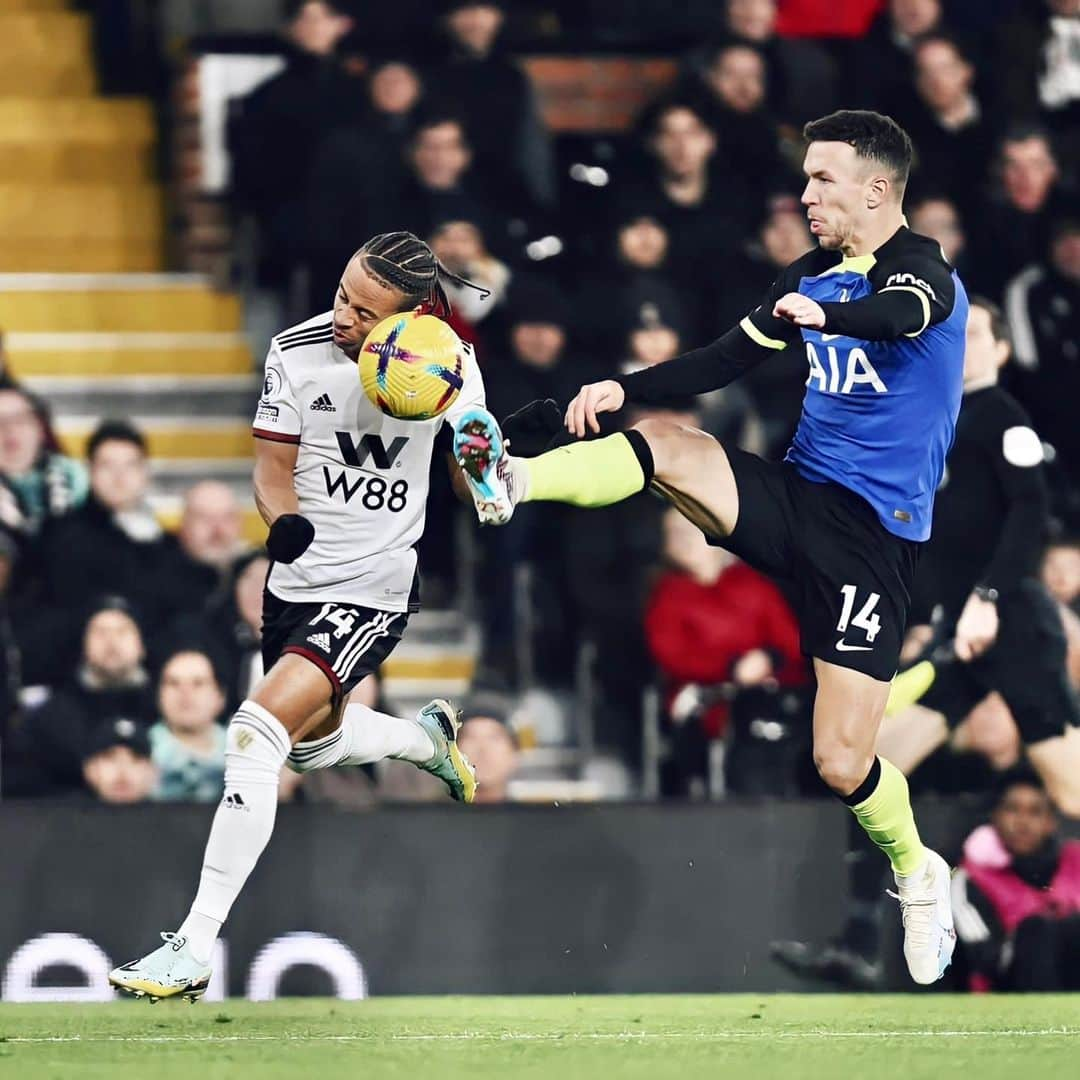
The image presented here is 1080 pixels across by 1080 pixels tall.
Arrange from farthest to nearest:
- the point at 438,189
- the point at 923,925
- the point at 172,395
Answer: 1. the point at 172,395
2. the point at 438,189
3. the point at 923,925

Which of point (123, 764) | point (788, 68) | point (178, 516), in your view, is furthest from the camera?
point (788, 68)

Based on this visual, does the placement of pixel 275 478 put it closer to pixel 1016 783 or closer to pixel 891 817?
pixel 891 817

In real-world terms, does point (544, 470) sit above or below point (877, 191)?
below

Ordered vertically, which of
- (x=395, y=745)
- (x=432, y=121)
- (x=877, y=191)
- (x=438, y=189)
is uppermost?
(x=432, y=121)

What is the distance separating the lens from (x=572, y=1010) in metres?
8.20

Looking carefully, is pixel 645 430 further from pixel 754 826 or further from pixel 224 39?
pixel 224 39

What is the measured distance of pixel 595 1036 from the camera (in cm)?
737

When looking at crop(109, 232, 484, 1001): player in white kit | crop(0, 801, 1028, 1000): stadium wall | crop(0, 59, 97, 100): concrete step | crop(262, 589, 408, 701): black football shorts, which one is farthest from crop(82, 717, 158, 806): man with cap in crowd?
crop(0, 59, 97, 100): concrete step

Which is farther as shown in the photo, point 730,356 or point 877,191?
point 730,356

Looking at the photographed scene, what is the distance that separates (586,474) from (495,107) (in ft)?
15.0

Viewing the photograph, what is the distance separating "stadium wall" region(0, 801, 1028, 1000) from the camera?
8820 millimetres

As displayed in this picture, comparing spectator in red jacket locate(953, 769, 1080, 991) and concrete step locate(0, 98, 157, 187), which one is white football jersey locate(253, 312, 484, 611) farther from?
concrete step locate(0, 98, 157, 187)

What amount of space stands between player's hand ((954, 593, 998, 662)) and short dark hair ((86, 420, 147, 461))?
3248 millimetres

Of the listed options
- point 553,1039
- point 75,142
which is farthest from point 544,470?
point 75,142
